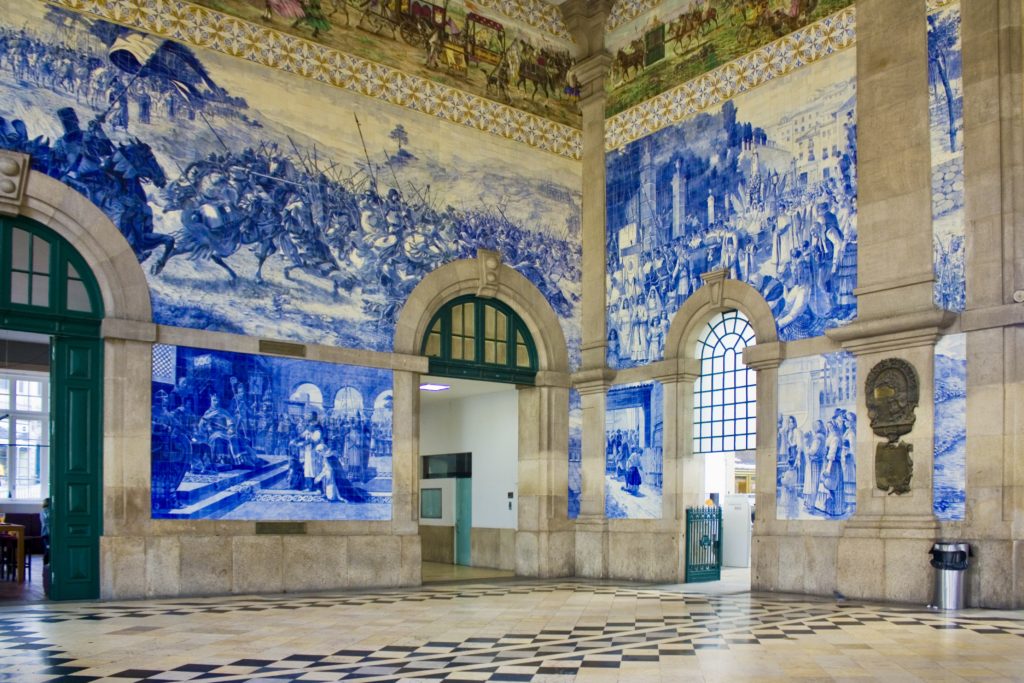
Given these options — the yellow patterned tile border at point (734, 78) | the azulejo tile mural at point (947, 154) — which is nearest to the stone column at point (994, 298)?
the azulejo tile mural at point (947, 154)

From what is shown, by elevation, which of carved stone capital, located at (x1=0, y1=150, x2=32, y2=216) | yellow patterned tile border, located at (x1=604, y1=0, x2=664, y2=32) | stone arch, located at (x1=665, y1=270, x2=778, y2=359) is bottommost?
stone arch, located at (x1=665, y1=270, x2=778, y2=359)

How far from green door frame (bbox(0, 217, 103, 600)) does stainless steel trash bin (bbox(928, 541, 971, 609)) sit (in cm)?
1125

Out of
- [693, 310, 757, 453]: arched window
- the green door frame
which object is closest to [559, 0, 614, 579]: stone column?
[693, 310, 757, 453]: arched window

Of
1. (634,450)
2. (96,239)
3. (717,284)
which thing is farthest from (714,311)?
(96,239)

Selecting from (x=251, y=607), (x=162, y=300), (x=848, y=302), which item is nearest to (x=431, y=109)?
(x=162, y=300)

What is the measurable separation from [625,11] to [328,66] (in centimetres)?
617

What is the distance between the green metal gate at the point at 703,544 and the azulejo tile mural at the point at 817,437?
89.3 inches

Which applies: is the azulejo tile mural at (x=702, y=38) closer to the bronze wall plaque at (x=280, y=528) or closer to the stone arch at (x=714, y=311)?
the stone arch at (x=714, y=311)

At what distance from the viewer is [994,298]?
1287 cm

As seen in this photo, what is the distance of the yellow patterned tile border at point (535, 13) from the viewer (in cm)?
1866

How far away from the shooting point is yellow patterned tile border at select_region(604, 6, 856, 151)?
1529 centimetres

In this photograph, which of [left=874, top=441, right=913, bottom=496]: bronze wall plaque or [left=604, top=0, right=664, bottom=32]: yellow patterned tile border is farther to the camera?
[left=604, top=0, right=664, bottom=32]: yellow patterned tile border

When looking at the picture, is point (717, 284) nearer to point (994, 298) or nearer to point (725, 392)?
point (725, 392)

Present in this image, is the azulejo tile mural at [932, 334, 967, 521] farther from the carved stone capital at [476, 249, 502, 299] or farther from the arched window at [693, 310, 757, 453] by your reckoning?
the carved stone capital at [476, 249, 502, 299]
